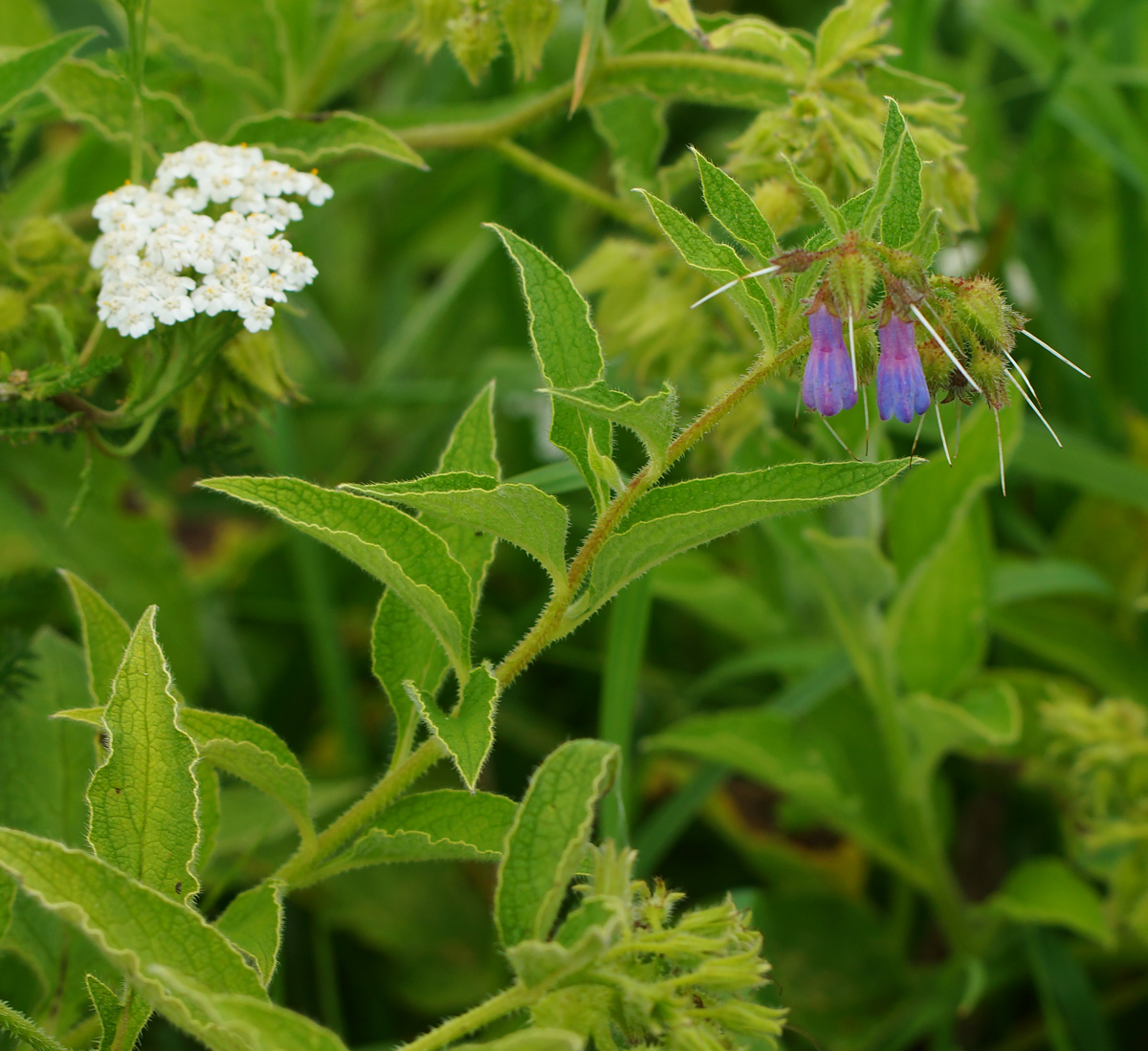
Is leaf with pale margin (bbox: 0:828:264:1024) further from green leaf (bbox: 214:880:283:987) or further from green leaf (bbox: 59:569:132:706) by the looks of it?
green leaf (bbox: 59:569:132:706)

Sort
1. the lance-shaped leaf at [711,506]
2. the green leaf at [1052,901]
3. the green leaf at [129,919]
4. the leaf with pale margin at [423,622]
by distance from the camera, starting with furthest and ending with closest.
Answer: the green leaf at [1052,901], the leaf with pale margin at [423,622], the lance-shaped leaf at [711,506], the green leaf at [129,919]

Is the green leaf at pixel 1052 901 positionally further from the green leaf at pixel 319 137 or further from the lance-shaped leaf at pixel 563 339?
the green leaf at pixel 319 137

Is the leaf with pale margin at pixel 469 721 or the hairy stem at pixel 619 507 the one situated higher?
the hairy stem at pixel 619 507

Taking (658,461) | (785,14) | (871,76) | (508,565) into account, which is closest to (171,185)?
(658,461)

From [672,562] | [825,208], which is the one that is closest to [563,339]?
[825,208]

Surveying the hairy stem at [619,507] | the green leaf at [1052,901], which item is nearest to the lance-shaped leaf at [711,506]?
the hairy stem at [619,507]

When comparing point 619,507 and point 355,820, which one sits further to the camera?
point 355,820

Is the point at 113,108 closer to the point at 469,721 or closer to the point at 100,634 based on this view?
the point at 100,634
